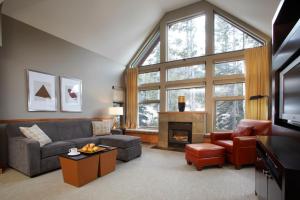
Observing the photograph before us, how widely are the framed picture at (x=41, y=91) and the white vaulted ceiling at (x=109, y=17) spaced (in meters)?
1.10

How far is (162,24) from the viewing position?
5.69 metres

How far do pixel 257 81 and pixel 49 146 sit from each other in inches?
188

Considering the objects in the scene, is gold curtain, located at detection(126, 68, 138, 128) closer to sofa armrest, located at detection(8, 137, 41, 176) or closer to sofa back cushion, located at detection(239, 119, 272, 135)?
sofa armrest, located at detection(8, 137, 41, 176)

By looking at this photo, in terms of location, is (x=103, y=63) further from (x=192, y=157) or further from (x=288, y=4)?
(x=288, y=4)

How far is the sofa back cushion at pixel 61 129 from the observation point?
312cm

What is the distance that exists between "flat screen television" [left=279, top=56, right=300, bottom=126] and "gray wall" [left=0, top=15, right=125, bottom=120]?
14.8ft

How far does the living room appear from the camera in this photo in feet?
7.20

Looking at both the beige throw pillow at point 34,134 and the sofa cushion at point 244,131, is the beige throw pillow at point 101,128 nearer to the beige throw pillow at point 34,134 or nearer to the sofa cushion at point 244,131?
the beige throw pillow at point 34,134

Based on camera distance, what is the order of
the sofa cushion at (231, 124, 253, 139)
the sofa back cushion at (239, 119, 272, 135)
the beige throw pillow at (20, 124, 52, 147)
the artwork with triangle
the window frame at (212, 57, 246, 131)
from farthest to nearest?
1. the window frame at (212, 57, 246, 131)
2. the artwork with triangle
3. the sofa cushion at (231, 124, 253, 139)
4. the sofa back cushion at (239, 119, 272, 135)
5. the beige throw pillow at (20, 124, 52, 147)

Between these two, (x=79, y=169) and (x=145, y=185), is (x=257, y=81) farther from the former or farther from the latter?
(x=79, y=169)

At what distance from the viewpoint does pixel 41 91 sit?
12.2 feet

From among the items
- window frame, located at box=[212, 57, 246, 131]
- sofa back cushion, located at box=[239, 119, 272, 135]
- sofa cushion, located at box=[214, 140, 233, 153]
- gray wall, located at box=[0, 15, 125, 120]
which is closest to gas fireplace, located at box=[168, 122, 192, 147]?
window frame, located at box=[212, 57, 246, 131]

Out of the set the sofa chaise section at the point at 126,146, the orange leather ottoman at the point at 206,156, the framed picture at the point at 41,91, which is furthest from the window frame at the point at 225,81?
the framed picture at the point at 41,91

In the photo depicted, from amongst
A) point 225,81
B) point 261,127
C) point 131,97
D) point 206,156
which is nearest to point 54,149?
point 206,156
